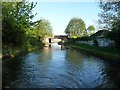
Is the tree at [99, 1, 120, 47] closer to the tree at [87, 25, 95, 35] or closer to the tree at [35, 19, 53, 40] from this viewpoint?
the tree at [35, 19, 53, 40]

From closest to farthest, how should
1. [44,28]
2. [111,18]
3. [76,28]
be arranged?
[111,18], [44,28], [76,28]

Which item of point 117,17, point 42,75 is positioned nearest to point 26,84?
point 42,75

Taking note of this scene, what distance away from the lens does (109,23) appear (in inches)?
1206

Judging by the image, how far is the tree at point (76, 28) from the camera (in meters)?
125

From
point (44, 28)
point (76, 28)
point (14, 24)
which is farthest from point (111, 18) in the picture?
point (76, 28)

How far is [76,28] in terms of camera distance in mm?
125250

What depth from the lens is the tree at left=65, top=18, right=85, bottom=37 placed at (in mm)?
124662

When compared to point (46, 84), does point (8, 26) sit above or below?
above

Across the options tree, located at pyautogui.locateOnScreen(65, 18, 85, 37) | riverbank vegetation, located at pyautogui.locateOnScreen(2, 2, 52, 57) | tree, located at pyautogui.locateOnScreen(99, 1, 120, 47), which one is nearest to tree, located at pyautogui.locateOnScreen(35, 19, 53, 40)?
tree, located at pyautogui.locateOnScreen(65, 18, 85, 37)

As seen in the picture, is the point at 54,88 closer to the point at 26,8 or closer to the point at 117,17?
the point at 117,17

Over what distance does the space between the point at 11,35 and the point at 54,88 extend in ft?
84.4

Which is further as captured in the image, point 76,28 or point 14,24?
point 76,28

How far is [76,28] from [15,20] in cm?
8663

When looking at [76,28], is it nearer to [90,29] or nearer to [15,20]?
[90,29]
